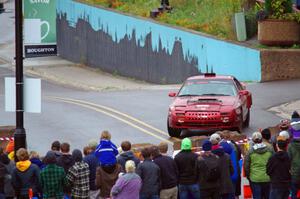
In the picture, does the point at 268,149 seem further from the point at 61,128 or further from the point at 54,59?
the point at 54,59

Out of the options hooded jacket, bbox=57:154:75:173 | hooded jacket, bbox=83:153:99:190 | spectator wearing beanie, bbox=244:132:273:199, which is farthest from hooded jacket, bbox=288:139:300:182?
hooded jacket, bbox=57:154:75:173

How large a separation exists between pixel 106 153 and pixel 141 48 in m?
30.2

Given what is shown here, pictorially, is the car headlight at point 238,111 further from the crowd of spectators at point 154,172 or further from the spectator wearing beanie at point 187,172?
the spectator wearing beanie at point 187,172

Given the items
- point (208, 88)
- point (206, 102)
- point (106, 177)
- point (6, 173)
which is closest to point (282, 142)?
point (106, 177)

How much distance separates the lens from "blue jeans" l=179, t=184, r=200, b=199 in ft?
51.3

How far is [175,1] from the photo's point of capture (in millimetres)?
47438

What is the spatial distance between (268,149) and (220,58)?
23.2 m

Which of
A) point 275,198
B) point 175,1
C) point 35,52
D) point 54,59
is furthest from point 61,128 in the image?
point 54,59

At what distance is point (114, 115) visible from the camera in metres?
29.4

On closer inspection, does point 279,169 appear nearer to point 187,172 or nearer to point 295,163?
point 295,163

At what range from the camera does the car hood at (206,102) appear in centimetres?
2431

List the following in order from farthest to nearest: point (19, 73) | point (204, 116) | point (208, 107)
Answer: point (208, 107) → point (204, 116) → point (19, 73)

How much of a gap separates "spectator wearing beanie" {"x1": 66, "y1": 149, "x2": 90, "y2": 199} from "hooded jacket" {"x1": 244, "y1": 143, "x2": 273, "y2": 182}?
9.01 ft

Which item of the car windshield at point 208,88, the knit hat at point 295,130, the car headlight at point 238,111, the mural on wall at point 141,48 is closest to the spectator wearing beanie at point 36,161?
the knit hat at point 295,130
